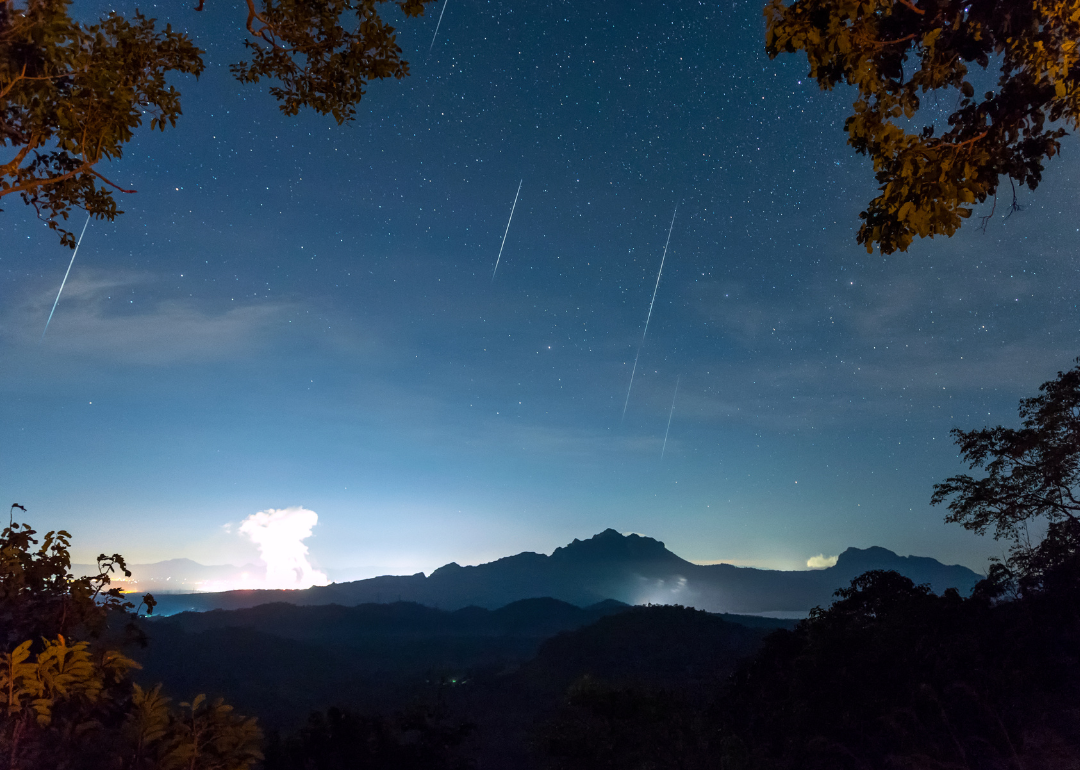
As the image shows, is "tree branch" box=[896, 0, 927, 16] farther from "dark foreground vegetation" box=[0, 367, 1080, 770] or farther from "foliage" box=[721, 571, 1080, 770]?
"foliage" box=[721, 571, 1080, 770]

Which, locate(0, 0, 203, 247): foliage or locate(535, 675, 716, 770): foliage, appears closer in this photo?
locate(0, 0, 203, 247): foliage

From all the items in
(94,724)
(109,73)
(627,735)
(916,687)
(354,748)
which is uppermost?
(109,73)

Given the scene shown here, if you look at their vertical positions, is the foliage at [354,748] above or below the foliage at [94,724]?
below

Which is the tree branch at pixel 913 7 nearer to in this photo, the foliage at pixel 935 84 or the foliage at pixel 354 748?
the foliage at pixel 935 84

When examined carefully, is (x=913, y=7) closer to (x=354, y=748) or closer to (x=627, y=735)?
(x=354, y=748)

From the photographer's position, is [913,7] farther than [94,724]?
Yes

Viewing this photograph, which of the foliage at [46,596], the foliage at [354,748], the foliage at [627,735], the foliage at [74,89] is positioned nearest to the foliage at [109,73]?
the foliage at [74,89]

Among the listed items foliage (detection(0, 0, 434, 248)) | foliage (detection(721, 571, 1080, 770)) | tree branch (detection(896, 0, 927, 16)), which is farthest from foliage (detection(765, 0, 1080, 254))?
foliage (detection(721, 571, 1080, 770))

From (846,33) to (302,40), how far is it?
5621mm

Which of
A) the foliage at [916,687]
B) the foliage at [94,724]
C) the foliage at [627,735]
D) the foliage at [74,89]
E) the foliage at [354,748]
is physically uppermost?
the foliage at [74,89]

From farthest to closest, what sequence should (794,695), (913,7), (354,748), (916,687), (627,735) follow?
1. (627,735)
2. (794,695)
3. (354,748)
4. (916,687)
5. (913,7)

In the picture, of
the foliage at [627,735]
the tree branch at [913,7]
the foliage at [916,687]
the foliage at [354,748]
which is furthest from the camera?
the foliage at [627,735]

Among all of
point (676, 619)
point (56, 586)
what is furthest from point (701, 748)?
point (676, 619)

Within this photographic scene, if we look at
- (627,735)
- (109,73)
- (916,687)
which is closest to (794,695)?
(916,687)
